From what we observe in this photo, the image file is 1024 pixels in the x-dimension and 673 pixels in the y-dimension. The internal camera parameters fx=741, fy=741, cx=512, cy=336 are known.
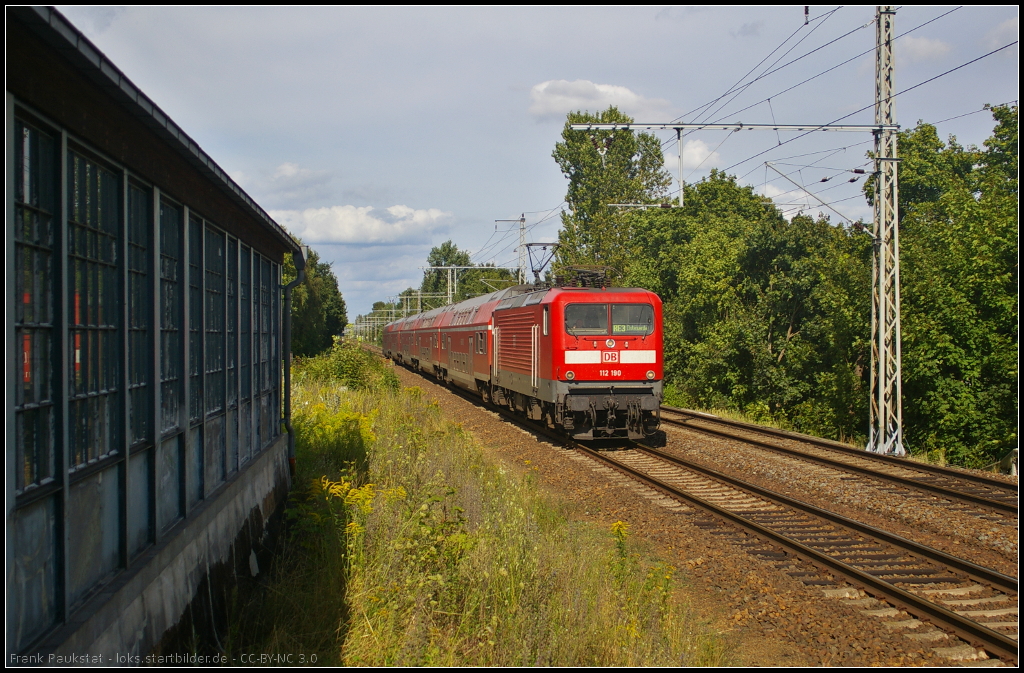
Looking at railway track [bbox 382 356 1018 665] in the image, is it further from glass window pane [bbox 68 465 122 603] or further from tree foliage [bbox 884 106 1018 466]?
tree foliage [bbox 884 106 1018 466]

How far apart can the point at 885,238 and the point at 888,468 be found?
4776 mm

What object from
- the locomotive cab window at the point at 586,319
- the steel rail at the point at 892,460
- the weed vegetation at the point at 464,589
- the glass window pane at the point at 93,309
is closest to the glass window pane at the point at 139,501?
the glass window pane at the point at 93,309

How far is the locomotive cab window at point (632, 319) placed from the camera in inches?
566

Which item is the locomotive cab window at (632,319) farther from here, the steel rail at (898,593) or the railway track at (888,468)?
the steel rail at (898,593)

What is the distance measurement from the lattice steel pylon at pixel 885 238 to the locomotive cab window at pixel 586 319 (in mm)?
5598

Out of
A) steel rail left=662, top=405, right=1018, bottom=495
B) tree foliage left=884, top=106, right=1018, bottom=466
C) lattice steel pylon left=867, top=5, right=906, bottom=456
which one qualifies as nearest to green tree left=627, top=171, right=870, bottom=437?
tree foliage left=884, top=106, right=1018, bottom=466

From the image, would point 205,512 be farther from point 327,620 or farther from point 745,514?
point 745,514

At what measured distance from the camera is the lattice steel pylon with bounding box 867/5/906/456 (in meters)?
14.6

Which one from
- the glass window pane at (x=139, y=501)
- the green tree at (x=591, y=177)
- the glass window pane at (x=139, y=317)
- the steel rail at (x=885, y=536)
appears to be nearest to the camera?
the glass window pane at (x=139, y=501)

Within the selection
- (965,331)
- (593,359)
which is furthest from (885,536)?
(965,331)

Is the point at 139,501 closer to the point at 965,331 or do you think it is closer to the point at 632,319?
the point at 632,319

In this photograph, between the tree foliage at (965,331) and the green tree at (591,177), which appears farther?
the green tree at (591,177)

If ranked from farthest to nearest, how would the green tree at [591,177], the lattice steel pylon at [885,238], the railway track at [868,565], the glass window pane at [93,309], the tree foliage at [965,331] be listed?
1. the green tree at [591,177]
2. the tree foliage at [965,331]
3. the lattice steel pylon at [885,238]
4. the railway track at [868,565]
5. the glass window pane at [93,309]

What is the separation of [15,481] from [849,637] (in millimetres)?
5629
